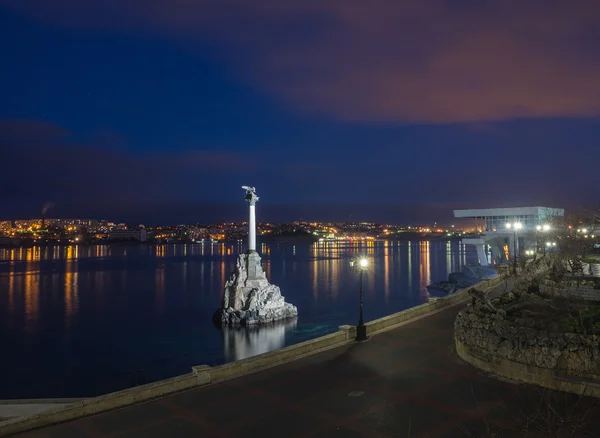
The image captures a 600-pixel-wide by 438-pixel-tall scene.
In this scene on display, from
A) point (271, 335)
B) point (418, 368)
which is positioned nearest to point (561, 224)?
point (271, 335)

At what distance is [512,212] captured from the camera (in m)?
61.4

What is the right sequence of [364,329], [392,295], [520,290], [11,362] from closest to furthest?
[364,329] → [520,290] → [11,362] → [392,295]

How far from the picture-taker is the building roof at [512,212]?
5850 cm

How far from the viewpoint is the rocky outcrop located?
11781mm

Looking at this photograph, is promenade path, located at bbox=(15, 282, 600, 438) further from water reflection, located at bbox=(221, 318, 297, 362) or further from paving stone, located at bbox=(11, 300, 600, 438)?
water reflection, located at bbox=(221, 318, 297, 362)

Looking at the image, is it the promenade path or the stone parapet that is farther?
the stone parapet

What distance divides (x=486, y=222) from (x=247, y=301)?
3721 centimetres

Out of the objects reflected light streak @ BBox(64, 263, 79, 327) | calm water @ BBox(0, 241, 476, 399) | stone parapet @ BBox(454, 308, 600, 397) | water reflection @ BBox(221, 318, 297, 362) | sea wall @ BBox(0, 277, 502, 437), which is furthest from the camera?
reflected light streak @ BBox(64, 263, 79, 327)

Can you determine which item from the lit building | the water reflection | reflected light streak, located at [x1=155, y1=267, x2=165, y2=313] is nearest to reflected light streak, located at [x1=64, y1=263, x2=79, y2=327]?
reflected light streak, located at [x1=155, y1=267, x2=165, y2=313]

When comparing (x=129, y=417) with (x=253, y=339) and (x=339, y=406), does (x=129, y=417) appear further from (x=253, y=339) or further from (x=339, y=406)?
(x=253, y=339)

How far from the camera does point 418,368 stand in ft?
45.9

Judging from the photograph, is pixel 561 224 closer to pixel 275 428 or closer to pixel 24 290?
pixel 275 428

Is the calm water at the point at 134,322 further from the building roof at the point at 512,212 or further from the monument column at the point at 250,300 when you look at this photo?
the building roof at the point at 512,212

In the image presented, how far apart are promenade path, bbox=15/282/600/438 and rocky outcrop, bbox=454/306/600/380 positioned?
78 cm
